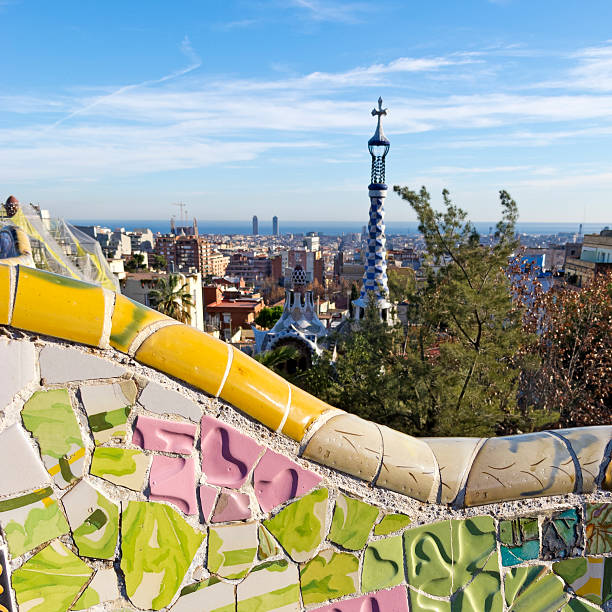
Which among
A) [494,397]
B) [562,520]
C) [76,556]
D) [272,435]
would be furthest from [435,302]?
[76,556]

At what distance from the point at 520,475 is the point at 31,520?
1660mm

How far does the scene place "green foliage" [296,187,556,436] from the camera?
4680 millimetres

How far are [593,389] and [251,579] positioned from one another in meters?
6.85

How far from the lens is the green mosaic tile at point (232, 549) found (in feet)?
5.90

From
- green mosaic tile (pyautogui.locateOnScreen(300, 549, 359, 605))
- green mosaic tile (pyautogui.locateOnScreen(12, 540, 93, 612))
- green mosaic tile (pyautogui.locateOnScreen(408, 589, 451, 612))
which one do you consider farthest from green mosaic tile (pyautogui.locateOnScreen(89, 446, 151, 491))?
green mosaic tile (pyautogui.locateOnScreen(408, 589, 451, 612))

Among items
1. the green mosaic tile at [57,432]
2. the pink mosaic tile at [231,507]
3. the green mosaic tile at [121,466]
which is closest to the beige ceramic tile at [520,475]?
the pink mosaic tile at [231,507]

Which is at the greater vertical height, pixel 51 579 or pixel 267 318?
pixel 51 579

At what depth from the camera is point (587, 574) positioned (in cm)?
196

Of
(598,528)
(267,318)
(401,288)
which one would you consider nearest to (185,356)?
(598,528)

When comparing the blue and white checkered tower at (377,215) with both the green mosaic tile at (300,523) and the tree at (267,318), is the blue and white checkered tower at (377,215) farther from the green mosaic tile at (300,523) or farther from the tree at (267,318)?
the tree at (267,318)

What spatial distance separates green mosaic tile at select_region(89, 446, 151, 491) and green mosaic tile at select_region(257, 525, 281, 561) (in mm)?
455

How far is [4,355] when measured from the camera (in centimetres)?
158

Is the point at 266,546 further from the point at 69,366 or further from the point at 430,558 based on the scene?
the point at 69,366

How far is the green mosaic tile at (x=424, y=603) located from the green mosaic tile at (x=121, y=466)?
1075mm
